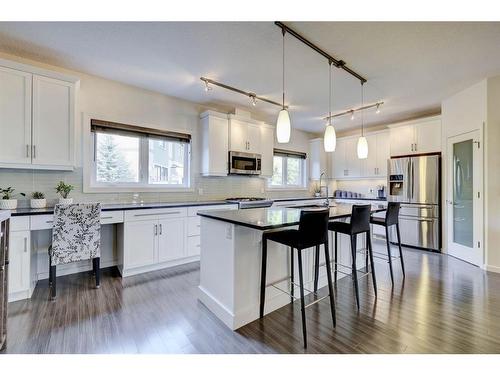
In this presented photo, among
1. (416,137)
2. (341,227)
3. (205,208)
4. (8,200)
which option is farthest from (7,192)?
(416,137)

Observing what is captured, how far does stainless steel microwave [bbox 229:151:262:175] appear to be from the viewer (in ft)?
14.9

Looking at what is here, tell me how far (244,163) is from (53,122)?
2.91 m

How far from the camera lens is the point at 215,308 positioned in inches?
87.2

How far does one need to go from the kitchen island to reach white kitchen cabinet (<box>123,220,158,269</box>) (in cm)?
115

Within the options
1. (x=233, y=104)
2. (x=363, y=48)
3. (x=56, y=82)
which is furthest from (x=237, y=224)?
(x=233, y=104)

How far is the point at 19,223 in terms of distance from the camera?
2455mm

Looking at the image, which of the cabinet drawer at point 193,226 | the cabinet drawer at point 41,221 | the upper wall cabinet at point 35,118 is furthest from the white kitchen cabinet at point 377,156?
the cabinet drawer at point 41,221

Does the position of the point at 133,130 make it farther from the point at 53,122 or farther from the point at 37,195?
the point at 37,195

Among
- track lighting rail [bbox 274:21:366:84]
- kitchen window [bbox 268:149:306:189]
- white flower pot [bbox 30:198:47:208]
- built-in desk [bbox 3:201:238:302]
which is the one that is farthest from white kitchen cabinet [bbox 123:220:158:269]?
kitchen window [bbox 268:149:306:189]

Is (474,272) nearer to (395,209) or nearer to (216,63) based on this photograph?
(395,209)

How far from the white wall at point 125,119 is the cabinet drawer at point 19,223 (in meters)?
0.70

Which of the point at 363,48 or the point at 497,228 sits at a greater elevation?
the point at 363,48
